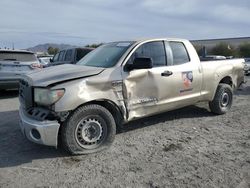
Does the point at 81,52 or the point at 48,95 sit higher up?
the point at 81,52

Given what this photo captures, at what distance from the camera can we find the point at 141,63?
16.2 ft

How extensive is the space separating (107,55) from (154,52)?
90 centimetres

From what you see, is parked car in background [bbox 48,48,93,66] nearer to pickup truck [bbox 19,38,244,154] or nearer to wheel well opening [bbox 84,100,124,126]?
pickup truck [bbox 19,38,244,154]

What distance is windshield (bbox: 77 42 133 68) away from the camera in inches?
204

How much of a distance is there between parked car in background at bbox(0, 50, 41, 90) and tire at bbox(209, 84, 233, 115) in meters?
6.03

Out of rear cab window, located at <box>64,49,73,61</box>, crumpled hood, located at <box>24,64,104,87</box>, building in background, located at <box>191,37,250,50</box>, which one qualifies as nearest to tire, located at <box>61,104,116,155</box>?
crumpled hood, located at <box>24,64,104,87</box>

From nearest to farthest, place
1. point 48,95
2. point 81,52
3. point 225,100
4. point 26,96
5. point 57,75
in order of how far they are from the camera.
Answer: point 48,95
point 57,75
point 26,96
point 225,100
point 81,52

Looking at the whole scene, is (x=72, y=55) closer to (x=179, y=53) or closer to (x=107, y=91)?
(x=179, y=53)

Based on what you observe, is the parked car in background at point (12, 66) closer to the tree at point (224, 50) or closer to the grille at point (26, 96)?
the grille at point (26, 96)

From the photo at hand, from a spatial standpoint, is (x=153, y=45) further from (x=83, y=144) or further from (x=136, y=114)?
(x=83, y=144)

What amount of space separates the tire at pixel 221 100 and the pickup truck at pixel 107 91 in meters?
0.45

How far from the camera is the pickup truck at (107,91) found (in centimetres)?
433

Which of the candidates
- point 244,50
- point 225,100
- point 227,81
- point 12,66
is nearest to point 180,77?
point 225,100

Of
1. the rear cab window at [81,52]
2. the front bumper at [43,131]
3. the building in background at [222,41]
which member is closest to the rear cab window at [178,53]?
the front bumper at [43,131]
